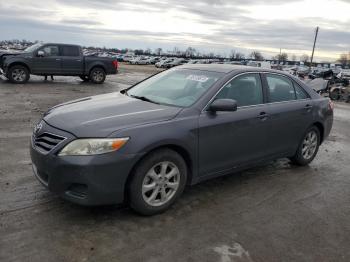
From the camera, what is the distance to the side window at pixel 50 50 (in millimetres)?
17047

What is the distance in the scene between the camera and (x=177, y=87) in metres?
4.96

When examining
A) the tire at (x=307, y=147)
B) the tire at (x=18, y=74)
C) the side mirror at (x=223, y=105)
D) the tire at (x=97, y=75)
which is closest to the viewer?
the side mirror at (x=223, y=105)

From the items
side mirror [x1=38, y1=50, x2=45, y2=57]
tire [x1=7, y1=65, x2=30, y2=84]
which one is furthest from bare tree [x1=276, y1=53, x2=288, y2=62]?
tire [x1=7, y1=65, x2=30, y2=84]

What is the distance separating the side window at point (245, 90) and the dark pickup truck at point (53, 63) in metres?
13.6

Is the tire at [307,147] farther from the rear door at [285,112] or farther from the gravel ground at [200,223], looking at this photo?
the gravel ground at [200,223]

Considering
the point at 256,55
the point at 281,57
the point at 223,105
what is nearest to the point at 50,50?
the point at 223,105

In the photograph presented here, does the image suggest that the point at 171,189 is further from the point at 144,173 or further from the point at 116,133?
the point at 116,133

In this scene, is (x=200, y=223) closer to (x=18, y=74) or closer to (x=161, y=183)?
(x=161, y=183)

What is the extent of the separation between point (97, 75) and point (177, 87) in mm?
14348

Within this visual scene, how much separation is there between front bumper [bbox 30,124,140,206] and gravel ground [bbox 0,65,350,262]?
317mm

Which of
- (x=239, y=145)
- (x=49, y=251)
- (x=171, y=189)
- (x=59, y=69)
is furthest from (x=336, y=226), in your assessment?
(x=59, y=69)

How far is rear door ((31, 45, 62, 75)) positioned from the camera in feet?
55.1

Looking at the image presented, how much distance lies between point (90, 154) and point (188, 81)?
73.6 inches

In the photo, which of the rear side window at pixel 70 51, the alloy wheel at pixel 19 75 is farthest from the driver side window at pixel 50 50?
the alloy wheel at pixel 19 75
